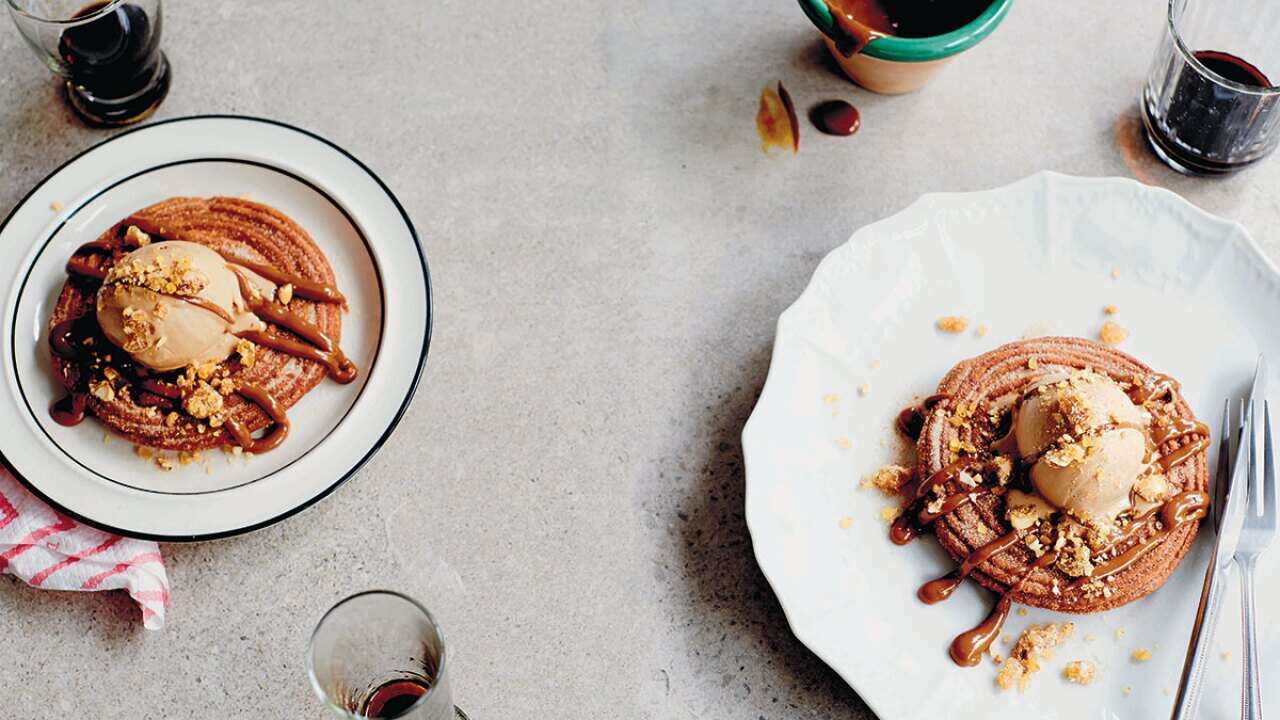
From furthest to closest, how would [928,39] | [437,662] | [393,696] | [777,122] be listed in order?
1. [777,122]
2. [928,39]
3. [393,696]
4. [437,662]

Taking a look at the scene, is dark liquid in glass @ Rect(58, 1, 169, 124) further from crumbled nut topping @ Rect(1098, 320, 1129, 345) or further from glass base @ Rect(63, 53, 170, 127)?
crumbled nut topping @ Rect(1098, 320, 1129, 345)

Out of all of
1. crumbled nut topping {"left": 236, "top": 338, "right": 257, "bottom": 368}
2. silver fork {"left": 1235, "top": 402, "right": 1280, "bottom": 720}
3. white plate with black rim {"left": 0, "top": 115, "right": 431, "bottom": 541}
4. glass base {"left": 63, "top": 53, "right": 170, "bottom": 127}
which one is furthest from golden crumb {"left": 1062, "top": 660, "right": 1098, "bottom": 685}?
glass base {"left": 63, "top": 53, "right": 170, "bottom": 127}

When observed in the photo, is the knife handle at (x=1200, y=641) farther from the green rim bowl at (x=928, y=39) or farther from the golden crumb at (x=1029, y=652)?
the green rim bowl at (x=928, y=39)

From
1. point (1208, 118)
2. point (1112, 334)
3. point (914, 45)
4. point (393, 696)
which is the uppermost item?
point (914, 45)

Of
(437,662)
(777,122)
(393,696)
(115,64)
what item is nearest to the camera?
(437,662)

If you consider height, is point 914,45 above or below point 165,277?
above

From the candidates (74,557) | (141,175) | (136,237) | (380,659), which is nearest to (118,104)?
(141,175)

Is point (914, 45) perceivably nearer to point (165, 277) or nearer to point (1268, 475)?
point (1268, 475)

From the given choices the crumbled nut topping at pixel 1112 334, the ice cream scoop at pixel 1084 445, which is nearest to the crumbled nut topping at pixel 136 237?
the ice cream scoop at pixel 1084 445
